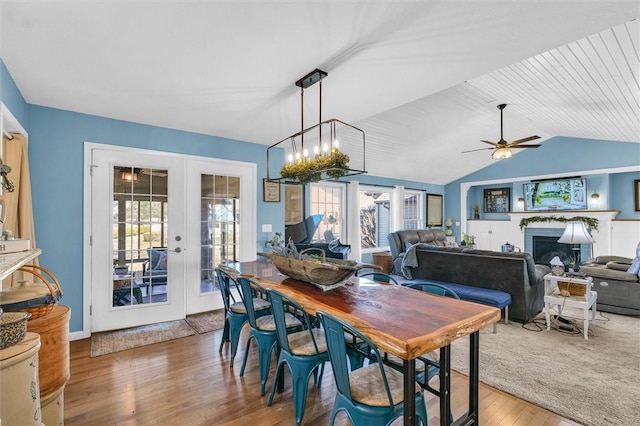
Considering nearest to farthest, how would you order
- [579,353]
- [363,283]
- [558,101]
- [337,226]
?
[363,283] → [579,353] → [558,101] → [337,226]

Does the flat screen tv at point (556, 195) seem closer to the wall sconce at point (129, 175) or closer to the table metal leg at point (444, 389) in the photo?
the table metal leg at point (444, 389)

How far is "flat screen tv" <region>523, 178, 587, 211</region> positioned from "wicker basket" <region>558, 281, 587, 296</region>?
5103 mm

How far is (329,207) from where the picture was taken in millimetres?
7020

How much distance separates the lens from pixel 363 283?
2.41 meters

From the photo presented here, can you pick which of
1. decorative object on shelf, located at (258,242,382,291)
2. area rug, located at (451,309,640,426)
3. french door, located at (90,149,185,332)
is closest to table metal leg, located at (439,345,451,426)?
decorative object on shelf, located at (258,242,382,291)

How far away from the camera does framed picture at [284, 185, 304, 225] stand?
236 inches

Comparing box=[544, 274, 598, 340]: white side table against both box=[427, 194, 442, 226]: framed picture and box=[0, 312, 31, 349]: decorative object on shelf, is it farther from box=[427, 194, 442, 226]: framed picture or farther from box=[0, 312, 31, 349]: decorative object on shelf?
box=[427, 194, 442, 226]: framed picture

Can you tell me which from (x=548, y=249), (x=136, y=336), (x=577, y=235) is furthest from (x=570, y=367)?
(x=548, y=249)

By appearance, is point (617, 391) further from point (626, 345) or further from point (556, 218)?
point (556, 218)

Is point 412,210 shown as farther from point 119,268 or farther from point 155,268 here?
point 119,268

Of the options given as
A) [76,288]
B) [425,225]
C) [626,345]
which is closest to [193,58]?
[76,288]

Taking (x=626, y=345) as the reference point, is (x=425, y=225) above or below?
above

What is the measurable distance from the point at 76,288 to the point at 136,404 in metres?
1.87

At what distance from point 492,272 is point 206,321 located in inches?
144
